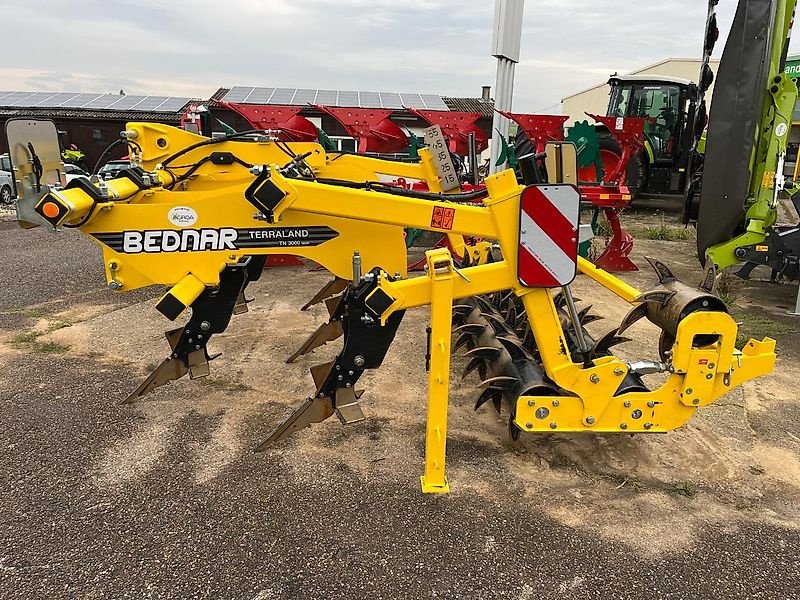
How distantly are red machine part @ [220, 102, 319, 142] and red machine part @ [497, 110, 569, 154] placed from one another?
2.86 metres

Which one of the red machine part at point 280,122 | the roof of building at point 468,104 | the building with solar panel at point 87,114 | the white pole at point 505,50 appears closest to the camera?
the white pole at point 505,50

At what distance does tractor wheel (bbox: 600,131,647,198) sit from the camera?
12461 mm

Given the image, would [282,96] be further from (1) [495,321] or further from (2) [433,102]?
(1) [495,321]

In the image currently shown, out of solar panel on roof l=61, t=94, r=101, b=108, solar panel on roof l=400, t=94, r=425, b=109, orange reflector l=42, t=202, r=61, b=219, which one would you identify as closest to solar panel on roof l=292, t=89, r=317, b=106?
solar panel on roof l=400, t=94, r=425, b=109

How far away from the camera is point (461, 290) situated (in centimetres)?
285

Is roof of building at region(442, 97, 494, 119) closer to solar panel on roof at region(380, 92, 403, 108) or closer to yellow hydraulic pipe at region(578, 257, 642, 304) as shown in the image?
solar panel on roof at region(380, 92, 403, 108)

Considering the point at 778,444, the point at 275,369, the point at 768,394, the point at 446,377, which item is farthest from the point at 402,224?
the point at 768,394

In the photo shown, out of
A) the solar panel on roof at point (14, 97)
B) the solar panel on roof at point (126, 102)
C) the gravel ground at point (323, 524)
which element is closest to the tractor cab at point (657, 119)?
the gravel ground at point (323, 524)

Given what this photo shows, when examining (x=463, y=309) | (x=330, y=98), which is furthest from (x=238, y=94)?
(x=463, y=309)

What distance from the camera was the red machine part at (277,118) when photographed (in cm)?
828

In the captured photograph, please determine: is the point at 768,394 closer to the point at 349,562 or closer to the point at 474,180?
the point at 474,180

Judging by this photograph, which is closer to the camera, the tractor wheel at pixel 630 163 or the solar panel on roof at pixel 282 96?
the tractor wheel at pixel 630 163

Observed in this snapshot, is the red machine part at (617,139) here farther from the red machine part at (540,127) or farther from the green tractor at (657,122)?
the green tractor at (657,122)

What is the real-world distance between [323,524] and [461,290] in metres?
1.24
